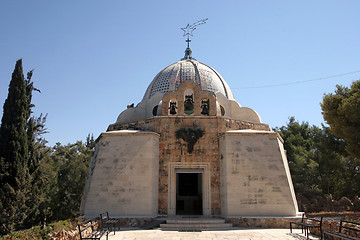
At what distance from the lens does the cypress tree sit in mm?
13261

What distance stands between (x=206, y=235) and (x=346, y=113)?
23.8ft

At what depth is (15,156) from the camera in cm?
1406

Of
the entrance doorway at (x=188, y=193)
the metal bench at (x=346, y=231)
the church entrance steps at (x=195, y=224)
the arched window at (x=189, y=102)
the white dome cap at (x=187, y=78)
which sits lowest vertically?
the church entrance steps at (x=195, y=224)

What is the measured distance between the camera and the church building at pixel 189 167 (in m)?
10.7

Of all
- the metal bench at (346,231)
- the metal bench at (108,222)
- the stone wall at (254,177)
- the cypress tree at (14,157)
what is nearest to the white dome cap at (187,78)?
the stone wall at (254,177)

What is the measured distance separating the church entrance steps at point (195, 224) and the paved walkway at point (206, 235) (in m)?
0.48

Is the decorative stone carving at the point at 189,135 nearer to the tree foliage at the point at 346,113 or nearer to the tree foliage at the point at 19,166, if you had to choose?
the tree foliage at the point at 346,113

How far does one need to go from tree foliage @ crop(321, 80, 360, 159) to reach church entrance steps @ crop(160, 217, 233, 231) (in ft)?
19.7

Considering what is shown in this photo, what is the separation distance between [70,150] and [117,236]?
1636cm

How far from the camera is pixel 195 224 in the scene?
10031 mm

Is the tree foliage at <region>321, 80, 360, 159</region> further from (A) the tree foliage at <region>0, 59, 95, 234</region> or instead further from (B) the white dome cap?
(A) the tree foliage at <region>0, 59, 95, 234</region>

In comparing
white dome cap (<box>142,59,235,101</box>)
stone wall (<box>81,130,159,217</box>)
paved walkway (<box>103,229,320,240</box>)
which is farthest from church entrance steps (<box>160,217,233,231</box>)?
white dome cap (<box>142,59,235,101</box>)


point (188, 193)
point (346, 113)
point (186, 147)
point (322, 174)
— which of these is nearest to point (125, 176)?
point (186, 147)

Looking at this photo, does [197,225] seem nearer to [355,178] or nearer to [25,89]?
[25,89]
